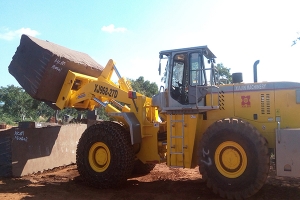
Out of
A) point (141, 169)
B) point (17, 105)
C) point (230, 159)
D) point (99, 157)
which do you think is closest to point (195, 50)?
point (230, 159)

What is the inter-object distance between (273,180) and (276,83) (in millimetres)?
2663

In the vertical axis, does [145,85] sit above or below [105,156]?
above

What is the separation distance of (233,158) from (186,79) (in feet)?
6.68

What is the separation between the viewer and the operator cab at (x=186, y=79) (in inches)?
274

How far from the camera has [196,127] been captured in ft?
22.8

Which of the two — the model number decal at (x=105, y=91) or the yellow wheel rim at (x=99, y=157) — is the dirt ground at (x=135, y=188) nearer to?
the yellow wheel rim at (x=99, y=157)

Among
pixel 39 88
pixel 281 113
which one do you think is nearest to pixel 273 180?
pixel 281 113

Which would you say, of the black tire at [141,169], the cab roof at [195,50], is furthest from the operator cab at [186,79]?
the black tire at [141,169]

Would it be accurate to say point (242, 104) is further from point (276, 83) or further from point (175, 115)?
point (175, 115)

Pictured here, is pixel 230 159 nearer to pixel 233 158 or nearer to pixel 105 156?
pixel 233 158

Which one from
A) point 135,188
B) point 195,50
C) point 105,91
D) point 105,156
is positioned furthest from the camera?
point 105,91

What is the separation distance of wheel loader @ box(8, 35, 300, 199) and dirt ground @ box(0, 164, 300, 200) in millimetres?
439

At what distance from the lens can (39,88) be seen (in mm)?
8234

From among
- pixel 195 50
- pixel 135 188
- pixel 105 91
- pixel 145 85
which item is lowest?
pixel 135 188
